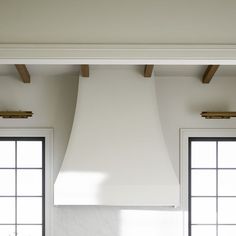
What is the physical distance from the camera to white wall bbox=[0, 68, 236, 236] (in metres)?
5.35

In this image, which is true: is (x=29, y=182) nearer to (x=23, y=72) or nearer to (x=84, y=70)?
(x=23, y=72)

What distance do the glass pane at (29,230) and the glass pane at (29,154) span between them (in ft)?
2.62

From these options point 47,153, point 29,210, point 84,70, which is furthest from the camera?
point 29,210

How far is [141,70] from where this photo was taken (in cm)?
510

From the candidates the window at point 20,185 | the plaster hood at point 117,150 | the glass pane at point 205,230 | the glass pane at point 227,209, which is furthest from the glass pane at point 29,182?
the glass pane at point 227,209

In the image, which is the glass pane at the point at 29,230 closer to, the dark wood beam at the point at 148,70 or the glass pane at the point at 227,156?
the dark wood beam at the point at 148,70

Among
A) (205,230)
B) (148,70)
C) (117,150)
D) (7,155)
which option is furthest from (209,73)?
(7,155)

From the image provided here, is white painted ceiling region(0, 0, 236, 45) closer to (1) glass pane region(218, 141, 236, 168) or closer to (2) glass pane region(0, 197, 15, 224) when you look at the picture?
(1) glass pane region(218, 141, 236, 168)

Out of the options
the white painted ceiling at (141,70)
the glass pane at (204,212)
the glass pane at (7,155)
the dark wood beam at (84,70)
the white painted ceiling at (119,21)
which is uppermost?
the white painted ceiling at (141,70)

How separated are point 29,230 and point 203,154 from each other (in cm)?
252

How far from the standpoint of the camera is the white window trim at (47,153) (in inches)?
211

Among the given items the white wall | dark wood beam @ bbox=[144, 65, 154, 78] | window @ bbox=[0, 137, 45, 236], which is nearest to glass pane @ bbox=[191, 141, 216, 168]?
the white wall

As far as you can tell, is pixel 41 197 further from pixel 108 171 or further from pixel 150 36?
pixel 150 36

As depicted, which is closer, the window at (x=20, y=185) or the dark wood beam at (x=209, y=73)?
the dark wood beam at (x=209, y=73)
